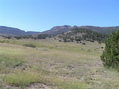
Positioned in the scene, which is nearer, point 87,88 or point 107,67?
point 87,88

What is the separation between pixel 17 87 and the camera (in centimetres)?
565

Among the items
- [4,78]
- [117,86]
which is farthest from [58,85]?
[117,86]

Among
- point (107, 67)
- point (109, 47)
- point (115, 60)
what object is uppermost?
point (109, 47)

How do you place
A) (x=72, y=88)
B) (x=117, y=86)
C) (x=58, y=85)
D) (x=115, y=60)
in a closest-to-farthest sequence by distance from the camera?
(x=72, y=88), (x=58, y=85), (x=117, y=86), (x=115, y=60)

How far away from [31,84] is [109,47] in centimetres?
830

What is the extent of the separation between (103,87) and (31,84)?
3.27 metres

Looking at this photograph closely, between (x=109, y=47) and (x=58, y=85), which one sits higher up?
(x=109, y=47)

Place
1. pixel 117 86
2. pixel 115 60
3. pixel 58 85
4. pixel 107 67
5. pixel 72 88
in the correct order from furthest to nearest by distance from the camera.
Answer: pixel 107 67 < pixel 115 60 < pixel 117 86 < pixel 58 85 < pixel 72 88

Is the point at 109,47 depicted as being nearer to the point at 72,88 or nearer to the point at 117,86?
the point at 117,86

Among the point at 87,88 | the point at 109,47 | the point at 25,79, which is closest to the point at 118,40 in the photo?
the point at 109,47

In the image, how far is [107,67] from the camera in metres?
12.2

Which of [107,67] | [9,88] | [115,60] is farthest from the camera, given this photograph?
[107,67]

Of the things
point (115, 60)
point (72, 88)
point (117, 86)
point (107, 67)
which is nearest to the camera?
point (72, 88)

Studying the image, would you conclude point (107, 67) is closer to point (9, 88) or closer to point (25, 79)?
point (25, 79)
